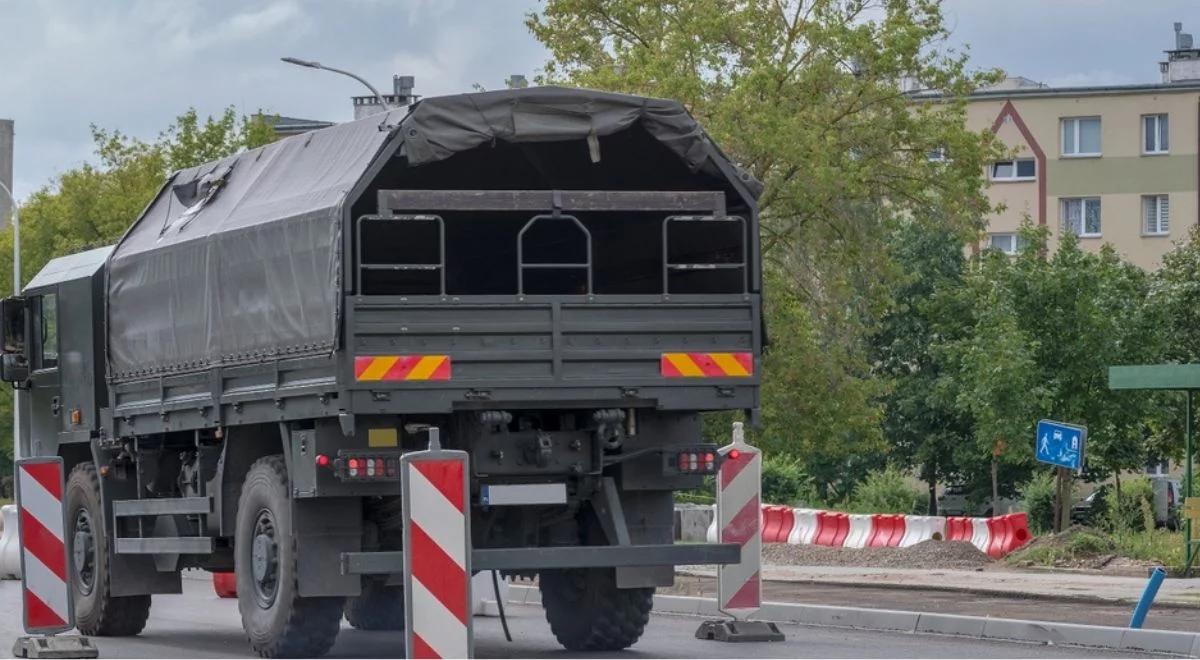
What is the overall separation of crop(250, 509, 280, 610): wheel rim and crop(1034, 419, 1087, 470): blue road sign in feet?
42.8

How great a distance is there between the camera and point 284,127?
285 ft

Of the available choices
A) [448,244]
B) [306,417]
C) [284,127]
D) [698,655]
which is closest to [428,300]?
[306,417]

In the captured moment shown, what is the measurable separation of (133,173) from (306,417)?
37819 millimetres

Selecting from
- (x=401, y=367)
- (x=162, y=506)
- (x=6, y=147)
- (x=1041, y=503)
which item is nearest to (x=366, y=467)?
(x=401, y=367)

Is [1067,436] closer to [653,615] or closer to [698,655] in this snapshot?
[653,615]

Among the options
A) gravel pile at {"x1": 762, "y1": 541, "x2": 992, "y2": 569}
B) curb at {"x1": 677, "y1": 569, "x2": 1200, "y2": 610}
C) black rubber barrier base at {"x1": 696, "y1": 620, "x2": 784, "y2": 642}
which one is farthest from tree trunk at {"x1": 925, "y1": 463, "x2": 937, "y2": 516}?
black rubber barrier base at {"x1": 696, "y1": 620, "x2": 784, "y2": 642}

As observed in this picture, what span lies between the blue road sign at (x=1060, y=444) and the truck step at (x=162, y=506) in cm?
1216

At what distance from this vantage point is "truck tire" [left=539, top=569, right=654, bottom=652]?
46.6ft

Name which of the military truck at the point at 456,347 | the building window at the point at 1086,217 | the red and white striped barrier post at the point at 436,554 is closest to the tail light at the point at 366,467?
the military truck at the point at 456,347

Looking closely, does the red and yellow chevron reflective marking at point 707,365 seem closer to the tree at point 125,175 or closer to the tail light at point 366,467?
the tail light at point 366,467

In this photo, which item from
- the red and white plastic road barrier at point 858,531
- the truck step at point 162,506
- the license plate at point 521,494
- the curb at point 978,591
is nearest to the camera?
the license plate at point 521,494

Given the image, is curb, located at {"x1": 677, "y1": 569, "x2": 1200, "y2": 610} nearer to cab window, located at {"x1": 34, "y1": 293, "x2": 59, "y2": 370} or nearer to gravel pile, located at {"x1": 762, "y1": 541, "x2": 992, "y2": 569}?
gravel pile, located at {"x1": 762, "y1": 541, "x2": 992, "y2": 569}

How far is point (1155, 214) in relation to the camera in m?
71.8

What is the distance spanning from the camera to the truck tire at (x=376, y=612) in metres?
16.5
